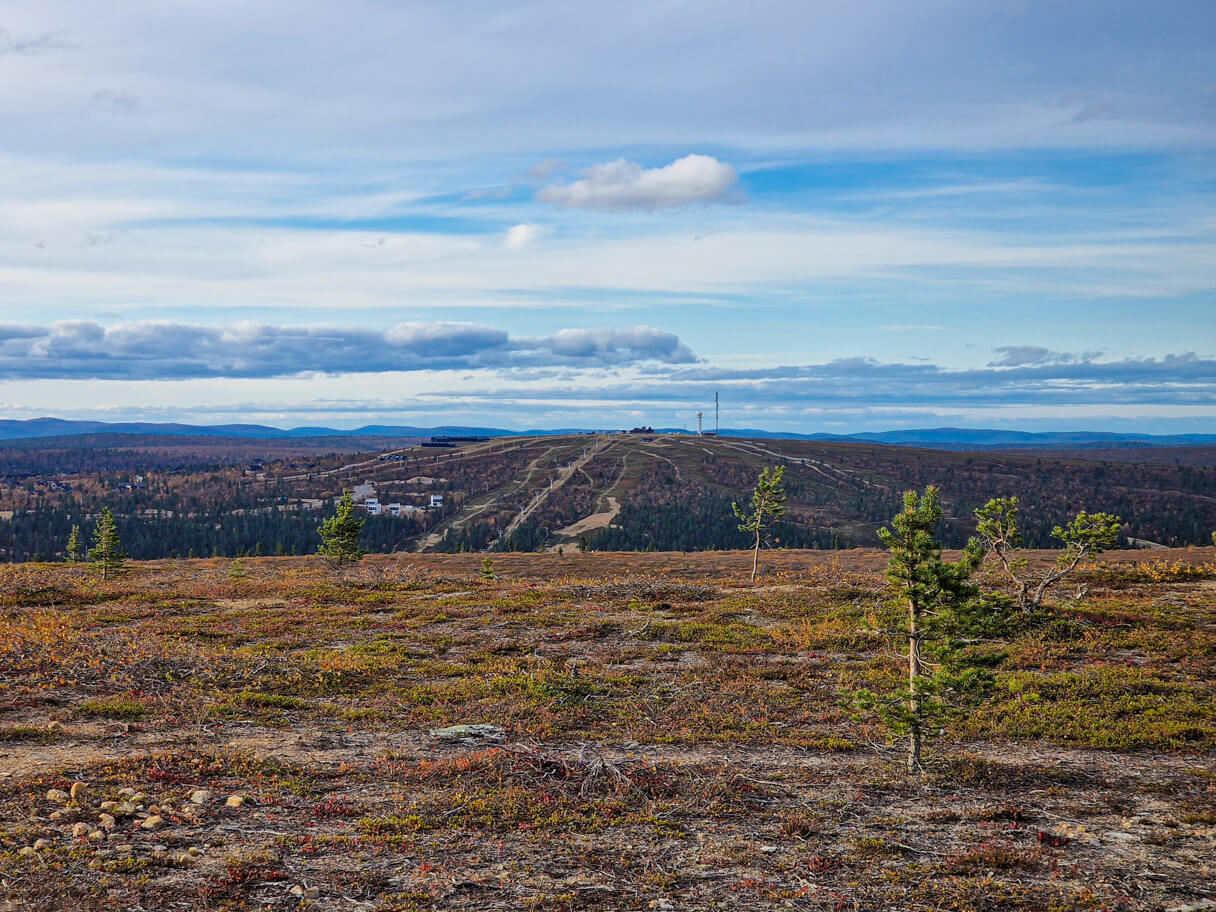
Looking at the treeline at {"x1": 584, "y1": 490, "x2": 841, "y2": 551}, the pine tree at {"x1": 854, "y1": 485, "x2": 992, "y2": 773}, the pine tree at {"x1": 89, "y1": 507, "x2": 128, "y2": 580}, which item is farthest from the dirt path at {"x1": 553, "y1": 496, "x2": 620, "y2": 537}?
the pine tree at {"x1": 854, "y1": 485, "x2": 992, "y2": 773}

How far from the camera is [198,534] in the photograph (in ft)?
537

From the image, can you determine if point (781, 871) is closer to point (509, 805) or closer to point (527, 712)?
point (509, 805)

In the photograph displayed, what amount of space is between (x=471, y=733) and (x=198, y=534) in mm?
172536

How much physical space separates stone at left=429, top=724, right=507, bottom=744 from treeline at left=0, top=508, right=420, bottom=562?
140 metres

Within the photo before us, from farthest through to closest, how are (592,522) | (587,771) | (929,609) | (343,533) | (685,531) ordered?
(592,522) → (685,531) → (343,533) → (587,771) → (929,609)

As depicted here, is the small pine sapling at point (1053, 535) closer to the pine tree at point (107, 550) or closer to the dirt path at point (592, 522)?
the pine tree at point (107, 550)

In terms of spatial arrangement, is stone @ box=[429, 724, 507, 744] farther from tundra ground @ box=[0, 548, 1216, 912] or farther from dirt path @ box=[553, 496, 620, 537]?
dirt path @ box=[553, 496, 620, 537]

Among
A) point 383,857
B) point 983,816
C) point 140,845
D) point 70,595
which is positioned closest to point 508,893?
point 383,857

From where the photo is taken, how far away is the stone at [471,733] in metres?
15.3

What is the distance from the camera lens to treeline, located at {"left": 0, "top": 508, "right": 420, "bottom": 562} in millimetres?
154500

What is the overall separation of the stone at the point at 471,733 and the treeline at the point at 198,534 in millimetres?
140250

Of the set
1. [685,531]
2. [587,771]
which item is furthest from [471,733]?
[685,531]

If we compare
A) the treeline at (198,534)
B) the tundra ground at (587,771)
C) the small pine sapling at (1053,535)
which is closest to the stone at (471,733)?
the tundra ground at (587,771)

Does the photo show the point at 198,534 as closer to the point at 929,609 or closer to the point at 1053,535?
the point at 1053,535
